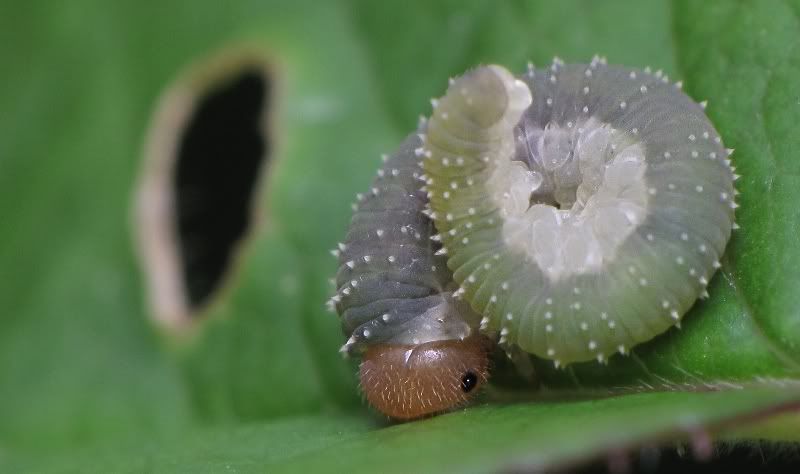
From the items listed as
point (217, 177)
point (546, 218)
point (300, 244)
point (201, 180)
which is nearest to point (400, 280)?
point (546, 218)

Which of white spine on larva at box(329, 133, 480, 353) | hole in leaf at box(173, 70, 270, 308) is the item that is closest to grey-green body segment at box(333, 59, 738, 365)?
white spine on larva at box(329, 133, 480, 353)

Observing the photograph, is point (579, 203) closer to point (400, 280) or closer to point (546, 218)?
point (546, 218)

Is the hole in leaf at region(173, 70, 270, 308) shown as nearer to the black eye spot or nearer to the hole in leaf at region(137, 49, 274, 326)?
the hole in leaf at region(137, 49, 274, 326)

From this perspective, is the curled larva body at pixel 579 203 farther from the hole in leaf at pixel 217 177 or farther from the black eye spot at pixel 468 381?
the hole in leaf at pixel 217 177

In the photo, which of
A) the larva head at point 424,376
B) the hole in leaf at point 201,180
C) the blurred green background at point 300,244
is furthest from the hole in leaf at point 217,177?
the larva head at point 424,376

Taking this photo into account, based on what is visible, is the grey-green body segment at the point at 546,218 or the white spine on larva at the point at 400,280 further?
the white spine on larva at the point at 400,280

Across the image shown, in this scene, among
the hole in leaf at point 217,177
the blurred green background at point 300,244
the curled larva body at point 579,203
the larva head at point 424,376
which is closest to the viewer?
the blurred green background at point 300,244
